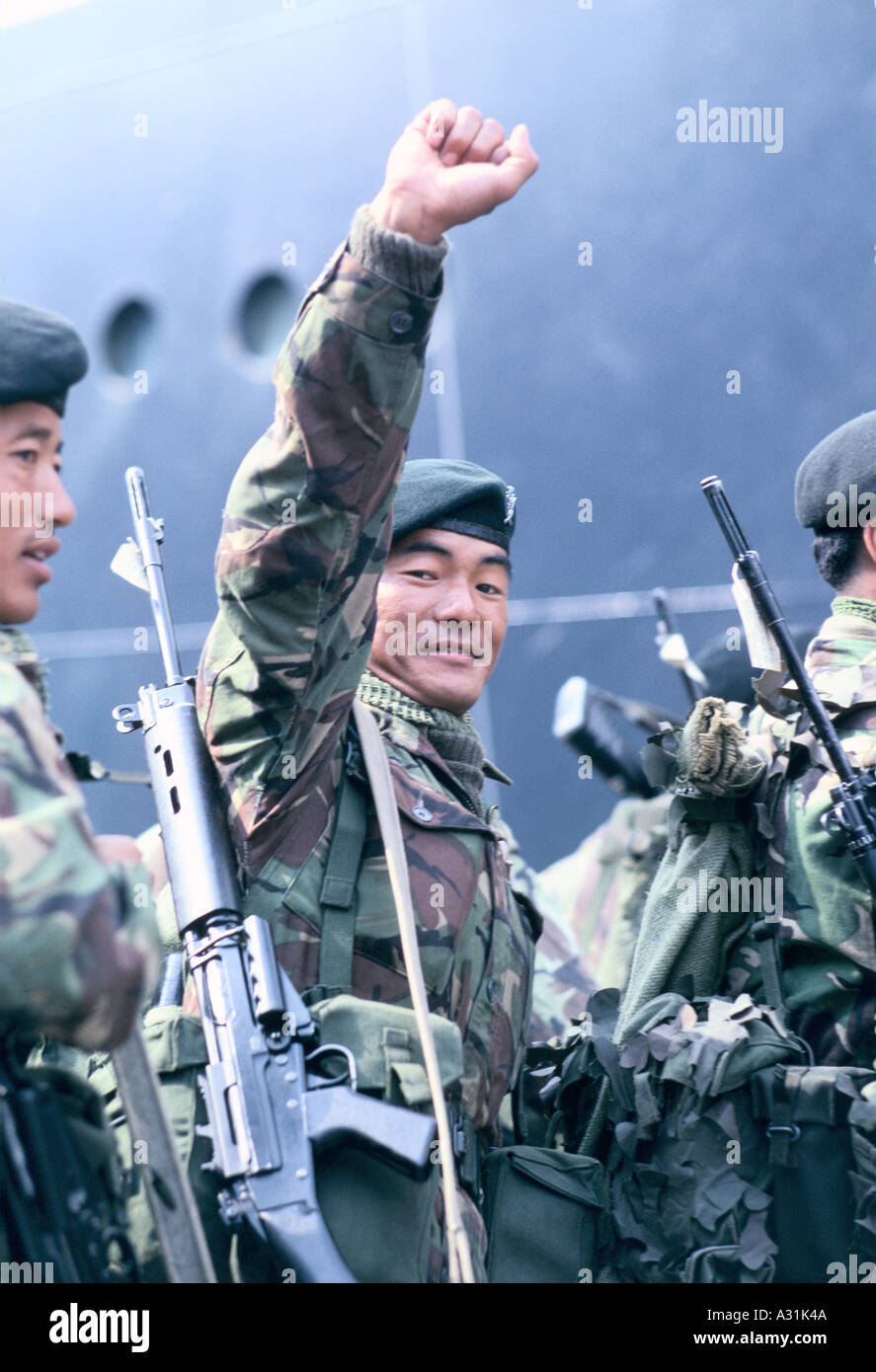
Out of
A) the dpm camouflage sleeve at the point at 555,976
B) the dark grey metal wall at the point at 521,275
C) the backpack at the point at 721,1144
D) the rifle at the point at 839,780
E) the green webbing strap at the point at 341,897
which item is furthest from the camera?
the dark grey metal wall at the point at 521,275

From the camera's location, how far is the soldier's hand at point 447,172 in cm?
176

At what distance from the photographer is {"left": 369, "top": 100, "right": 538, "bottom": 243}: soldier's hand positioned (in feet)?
5.76

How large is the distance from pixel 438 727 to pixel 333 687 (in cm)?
42

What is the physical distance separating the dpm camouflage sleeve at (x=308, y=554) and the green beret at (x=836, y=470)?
1199mm

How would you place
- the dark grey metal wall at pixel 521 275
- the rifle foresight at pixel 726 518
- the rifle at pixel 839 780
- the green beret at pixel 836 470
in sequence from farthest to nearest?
the dark grey metal wall at pixel 521 275 < the green beret at pixel 836 470 < the rifle foresight at pixel 726 518 < the rifle at pixel 839 780

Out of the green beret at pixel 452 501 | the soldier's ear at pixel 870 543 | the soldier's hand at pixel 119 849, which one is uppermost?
the green beret at pixel 452 501

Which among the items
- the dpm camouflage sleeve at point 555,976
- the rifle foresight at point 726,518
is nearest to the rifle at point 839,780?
the rifle foresight at point 726,518

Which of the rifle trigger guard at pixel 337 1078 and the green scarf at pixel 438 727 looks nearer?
the rifle trigger guard at pixel 337 1078

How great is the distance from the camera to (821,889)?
8.57 feet

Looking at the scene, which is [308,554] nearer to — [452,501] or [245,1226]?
[452,501]

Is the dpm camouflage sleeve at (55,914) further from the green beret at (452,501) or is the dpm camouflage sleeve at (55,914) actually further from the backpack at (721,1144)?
the backpack at (721,1144)

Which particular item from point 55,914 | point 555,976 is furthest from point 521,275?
point 55,914

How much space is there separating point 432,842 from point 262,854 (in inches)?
9.9

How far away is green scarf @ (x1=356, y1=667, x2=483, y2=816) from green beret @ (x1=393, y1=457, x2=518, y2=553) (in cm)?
25
